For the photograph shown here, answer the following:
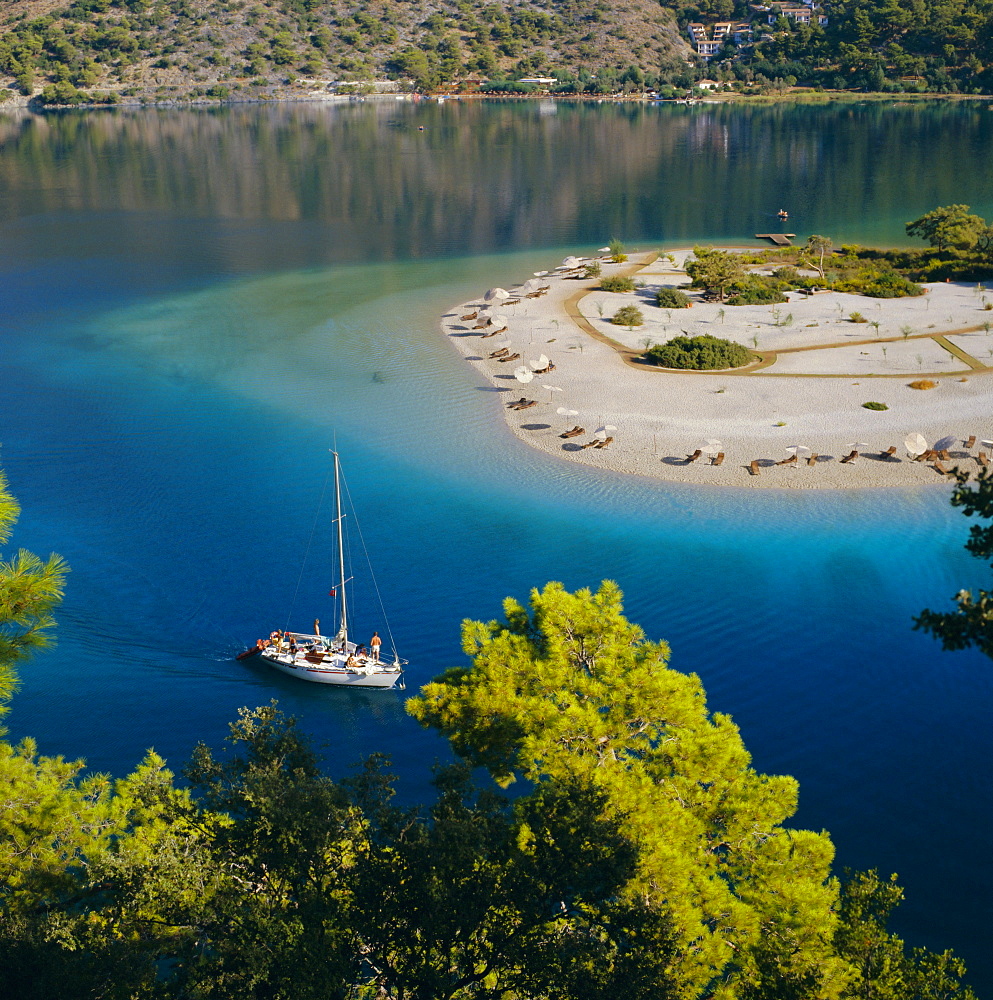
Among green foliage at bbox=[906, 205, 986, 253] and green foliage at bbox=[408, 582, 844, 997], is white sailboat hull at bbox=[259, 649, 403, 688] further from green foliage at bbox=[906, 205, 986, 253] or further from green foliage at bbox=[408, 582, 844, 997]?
green foliage at bbox=[906, 205, 986, 253]

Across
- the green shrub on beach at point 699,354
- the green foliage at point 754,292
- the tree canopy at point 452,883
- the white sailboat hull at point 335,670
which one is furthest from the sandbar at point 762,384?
the tree canopy at point 452,883

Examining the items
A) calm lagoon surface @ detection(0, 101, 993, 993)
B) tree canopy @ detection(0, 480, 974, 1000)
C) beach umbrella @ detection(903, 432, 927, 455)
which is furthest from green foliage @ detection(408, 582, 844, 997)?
beach umbrella @ detection(903, 432, 927, 455)

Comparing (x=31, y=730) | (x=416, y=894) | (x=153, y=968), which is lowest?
(x=31, y=730)

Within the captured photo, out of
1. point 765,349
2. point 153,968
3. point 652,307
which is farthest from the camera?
point 652,307

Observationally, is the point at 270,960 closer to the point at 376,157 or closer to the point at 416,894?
the point at 416,894

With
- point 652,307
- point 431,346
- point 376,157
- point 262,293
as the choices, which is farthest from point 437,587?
point 376,157

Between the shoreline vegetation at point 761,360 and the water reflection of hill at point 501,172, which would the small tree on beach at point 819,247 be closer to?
the shoreline vegetation at point 761,360
